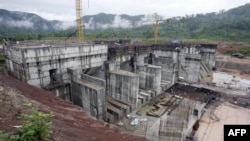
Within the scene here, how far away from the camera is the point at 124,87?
808 inches

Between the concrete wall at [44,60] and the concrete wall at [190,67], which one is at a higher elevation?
the concrete wall at [44,60]

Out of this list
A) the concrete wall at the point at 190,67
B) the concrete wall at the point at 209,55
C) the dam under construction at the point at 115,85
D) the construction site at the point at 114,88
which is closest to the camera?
the construction site at the point at 114,88

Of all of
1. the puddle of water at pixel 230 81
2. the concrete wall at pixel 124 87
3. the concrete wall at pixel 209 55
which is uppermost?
the concrete wall at pixel 209 55

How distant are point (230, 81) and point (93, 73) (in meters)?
25.0

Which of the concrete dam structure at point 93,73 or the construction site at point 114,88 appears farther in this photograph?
the concrete dam structure at point 93,73

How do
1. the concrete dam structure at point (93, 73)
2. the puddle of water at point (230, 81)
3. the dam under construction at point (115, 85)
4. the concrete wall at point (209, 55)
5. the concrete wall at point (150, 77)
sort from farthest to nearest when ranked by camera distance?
the concrete wall at point (209, 55)
the puddle of water at point (230, 81)
the concrete wall at point (150, 77)
the concrete dam structure at point (93, 73)
the dam under construction at point (115, 85)

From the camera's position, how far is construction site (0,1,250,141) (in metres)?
15.2

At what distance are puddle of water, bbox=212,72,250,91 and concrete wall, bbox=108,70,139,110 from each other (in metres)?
17.8

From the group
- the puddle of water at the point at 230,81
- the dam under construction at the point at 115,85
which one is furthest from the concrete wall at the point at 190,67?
the dam under construction at the point at 115,85

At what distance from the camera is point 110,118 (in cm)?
1827

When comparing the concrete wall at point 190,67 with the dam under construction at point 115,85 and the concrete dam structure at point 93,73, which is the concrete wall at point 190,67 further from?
the concrete dam structure at point 93,73

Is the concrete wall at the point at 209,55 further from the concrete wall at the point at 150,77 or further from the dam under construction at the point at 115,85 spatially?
the concrete wall at the point at 150,77

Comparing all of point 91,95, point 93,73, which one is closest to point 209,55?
point 93,73

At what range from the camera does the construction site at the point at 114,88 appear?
15172 millimetres
